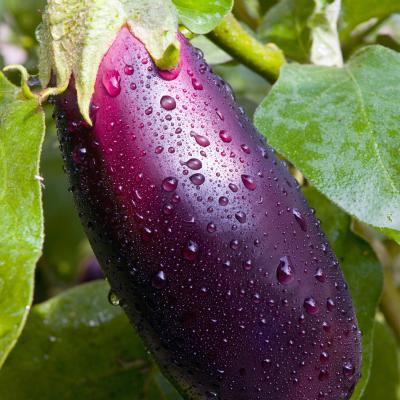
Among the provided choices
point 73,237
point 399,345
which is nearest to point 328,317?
point 399,345

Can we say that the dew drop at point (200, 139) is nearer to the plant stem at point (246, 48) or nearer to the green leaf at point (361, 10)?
the plant stem at point (246, 48)

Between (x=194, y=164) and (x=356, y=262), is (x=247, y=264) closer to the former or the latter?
(x=194, y=164)

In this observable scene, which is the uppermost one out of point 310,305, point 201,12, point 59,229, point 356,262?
point 201,12

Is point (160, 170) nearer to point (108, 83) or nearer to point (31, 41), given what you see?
point (108, 83)

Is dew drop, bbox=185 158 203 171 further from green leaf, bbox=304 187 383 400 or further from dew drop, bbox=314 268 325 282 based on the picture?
green leaf, bbox=304 187 383 400

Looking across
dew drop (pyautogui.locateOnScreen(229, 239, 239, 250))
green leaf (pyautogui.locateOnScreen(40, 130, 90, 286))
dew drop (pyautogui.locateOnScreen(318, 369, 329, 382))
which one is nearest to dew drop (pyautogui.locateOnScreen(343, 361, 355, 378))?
dew drop (pyautogui.locateOnScreen(318, 369, 329, 382))

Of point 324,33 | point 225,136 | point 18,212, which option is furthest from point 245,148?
point 324,33

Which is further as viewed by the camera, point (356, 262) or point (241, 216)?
point (356, 262)
